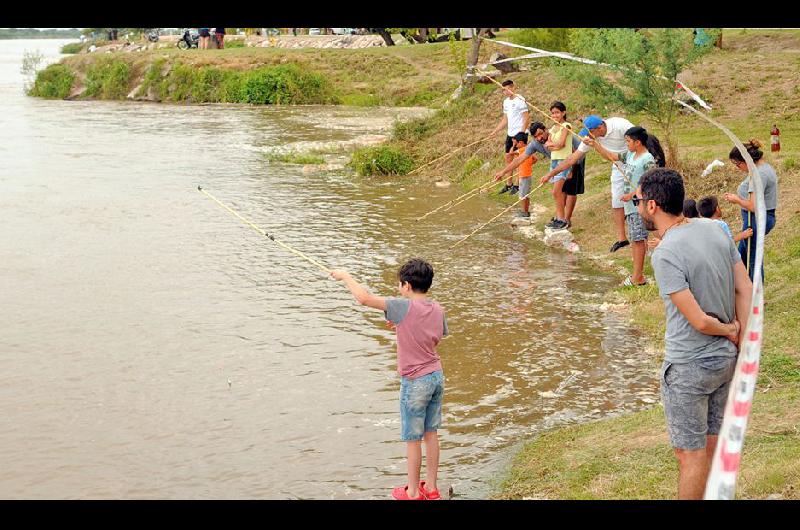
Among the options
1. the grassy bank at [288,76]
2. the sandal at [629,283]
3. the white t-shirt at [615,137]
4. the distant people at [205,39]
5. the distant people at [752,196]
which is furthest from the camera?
the distant people at [205,39]

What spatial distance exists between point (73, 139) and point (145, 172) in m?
6.79

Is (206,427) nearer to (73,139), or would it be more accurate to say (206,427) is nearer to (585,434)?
(585,434)

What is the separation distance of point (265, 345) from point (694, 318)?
547cm

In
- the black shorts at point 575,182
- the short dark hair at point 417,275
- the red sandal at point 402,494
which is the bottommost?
the red sandal at point 402,494

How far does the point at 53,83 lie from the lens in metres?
41.0

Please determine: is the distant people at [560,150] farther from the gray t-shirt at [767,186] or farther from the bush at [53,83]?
the bush at [53,83]

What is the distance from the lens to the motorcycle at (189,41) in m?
45.3

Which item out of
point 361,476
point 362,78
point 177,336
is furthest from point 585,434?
point 362,78

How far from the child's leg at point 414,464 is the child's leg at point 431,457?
0.10 metres

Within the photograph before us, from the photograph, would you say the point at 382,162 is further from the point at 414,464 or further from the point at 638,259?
the point at 414,464

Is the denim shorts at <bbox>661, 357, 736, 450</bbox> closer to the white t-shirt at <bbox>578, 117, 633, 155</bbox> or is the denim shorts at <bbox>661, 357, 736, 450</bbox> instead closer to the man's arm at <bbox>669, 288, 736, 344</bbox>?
the man's arm at <bbox>669, 288, 736, 344</bbox>

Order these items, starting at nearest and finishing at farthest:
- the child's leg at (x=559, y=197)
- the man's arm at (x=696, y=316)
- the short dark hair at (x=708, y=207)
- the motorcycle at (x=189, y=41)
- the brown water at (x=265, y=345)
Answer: the man's arm at (x=696, y=316) → the brown water at (x=265, y=345) → the short dark hair at (x=708, y=207) → the child's leg at (x=559, y=197) → the motorcycle at (x=189, y=41)

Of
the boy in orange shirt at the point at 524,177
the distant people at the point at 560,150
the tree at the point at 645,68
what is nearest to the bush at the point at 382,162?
the boy in orange shirt at the point at 524,177

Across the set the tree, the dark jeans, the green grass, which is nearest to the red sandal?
the dark jeans
